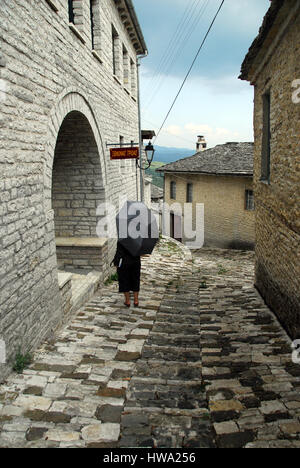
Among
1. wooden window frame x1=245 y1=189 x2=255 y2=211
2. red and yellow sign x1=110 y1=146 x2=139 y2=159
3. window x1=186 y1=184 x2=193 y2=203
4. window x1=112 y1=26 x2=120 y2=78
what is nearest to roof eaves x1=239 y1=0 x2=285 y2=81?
red and yellow sign x1=110 y1=146 x2=139 y2=159

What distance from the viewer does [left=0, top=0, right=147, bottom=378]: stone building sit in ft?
13.2

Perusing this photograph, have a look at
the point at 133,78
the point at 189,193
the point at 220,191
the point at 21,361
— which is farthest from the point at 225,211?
the point at 21,361

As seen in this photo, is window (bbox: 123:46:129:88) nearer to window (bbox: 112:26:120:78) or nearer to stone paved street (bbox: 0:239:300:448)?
window (bbox: 112:26:120:78)

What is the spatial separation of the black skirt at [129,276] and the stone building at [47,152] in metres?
1.33

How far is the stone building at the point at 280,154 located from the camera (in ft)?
16.4

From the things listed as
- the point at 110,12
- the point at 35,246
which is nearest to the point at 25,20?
the point at 35,246

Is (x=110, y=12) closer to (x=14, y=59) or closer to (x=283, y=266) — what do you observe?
(x=14, y=59)

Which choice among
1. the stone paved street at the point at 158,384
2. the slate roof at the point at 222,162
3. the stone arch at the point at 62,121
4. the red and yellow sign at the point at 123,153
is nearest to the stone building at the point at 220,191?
the slate roof at the point at 222,162

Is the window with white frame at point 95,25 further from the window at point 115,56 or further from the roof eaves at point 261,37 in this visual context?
the roof eaves at point 261,37

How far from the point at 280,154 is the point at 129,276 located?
3.37 meters

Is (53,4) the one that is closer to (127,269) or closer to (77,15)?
(77,15)

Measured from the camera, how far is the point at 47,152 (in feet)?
16.6

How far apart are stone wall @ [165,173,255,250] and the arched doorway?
405 inches

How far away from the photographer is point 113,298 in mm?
7477
